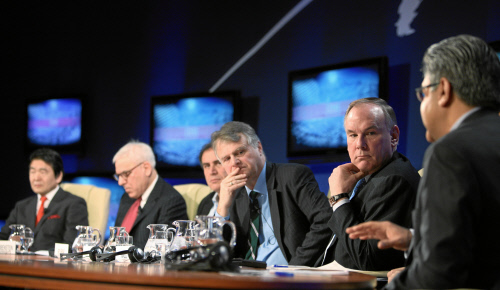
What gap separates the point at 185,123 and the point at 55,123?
1.73m

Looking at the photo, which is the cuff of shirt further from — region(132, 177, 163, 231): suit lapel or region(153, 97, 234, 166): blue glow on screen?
region(153, 97, 234, 166): blue glow on screen

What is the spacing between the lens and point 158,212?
418 centimetres

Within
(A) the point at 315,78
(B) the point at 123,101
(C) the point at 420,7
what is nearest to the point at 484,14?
(C) the point at 420,7

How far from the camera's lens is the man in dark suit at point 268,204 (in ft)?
10.2

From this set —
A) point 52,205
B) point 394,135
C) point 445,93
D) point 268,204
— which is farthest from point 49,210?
point 445,93

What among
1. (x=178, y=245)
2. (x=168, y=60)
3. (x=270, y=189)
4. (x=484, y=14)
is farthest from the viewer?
(x=168, y=60)

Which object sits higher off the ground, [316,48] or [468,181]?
[316,48]

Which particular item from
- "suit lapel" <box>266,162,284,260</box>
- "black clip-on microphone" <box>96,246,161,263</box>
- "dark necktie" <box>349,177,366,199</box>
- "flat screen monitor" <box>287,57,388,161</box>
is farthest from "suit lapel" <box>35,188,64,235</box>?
"dark necktie" <box>349,177,366,199</box>

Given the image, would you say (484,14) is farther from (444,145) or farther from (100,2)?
(100,2)

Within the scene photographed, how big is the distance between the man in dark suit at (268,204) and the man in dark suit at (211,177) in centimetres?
63

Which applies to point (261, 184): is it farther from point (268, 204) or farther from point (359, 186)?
point (359, 186)

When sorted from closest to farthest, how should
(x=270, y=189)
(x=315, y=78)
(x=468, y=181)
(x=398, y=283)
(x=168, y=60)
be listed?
(x=468, y=181)
(x=398, y=283)
(x=270, y=189)
(x=315, y=78)
(x=168, y=60)

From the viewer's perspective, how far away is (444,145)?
1.50 meters

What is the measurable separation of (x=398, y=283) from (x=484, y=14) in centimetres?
277
